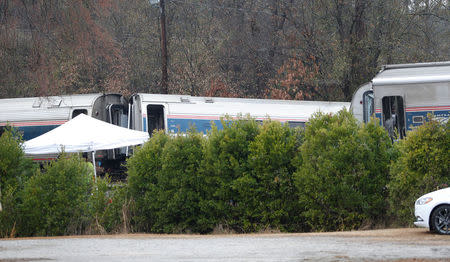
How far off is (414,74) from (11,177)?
12494mm

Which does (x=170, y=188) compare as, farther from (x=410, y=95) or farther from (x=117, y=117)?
(x=117, y=117)

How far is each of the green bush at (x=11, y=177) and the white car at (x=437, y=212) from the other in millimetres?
8906

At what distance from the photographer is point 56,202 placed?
1445 cm

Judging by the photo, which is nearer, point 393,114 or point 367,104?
point 393,114

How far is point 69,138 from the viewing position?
1820 centimetres

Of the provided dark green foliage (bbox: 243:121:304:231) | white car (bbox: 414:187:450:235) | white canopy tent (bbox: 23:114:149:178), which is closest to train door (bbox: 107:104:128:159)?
white canopy tent (bbox: 23:114:149:178)

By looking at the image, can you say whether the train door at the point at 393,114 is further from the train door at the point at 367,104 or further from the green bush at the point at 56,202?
the green bush at the point at 56,202

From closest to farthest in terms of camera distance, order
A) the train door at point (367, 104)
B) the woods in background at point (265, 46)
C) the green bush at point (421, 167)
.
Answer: the green bush at point (421, 167) → the train door at point (367, 104) → the woods in background at point (265, 46)

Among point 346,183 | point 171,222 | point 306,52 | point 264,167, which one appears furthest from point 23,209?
point 306,52

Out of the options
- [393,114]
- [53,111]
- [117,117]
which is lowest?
[393,114]

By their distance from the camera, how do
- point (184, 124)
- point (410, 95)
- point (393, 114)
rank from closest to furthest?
point (410, 95) < point (393, 114) < point (184, 124)

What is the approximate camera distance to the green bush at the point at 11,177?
14.6 m

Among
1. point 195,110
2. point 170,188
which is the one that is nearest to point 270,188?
point 170,188

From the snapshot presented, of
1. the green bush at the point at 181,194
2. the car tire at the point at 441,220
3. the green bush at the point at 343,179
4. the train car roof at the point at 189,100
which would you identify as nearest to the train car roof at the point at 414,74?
the train car roof at the point at 189,100
